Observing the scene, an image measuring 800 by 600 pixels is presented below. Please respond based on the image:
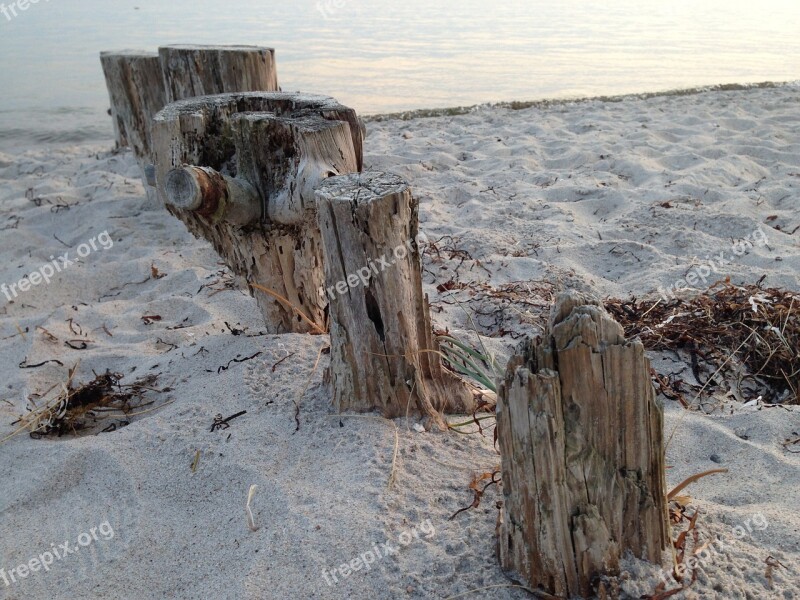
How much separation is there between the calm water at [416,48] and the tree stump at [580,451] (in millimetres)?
9237

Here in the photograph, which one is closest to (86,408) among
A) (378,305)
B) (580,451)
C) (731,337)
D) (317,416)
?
(317,416)

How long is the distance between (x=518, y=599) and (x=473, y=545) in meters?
0.21

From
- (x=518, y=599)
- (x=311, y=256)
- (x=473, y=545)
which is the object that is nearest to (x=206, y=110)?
(x=311, y=256)

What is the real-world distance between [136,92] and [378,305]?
162 inches

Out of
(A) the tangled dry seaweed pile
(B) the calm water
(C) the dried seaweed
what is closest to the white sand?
(C) the dried seaweed

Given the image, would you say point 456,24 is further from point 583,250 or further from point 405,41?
point 583,250

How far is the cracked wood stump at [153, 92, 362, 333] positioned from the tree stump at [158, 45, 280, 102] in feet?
4.59

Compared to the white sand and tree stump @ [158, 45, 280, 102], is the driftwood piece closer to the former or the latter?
the white sand

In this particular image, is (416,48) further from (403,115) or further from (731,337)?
(731,337)

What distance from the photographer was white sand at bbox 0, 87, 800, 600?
1893mm

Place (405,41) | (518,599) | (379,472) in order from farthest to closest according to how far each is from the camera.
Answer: (405,41) < (379,472) < (518,599)

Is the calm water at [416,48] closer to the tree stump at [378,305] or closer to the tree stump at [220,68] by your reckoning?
the tree stump at [220,68]

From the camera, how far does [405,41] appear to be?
16.9 meters

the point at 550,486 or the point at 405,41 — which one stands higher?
the point at 405,41
